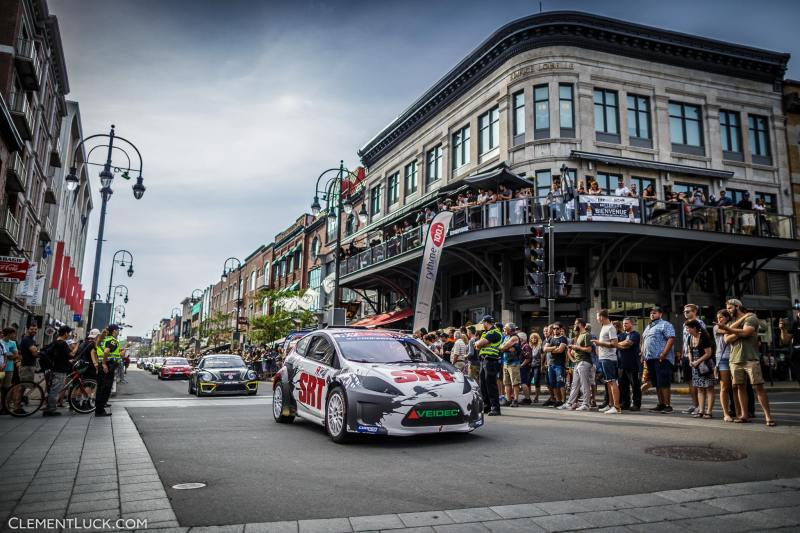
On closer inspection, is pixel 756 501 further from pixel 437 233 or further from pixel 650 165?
pixel 650 165

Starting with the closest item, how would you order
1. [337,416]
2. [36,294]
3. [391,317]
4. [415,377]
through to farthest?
[415,377] → [337,416] → [36,294] → [391,317]

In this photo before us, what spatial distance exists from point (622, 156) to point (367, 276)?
43.0 ft

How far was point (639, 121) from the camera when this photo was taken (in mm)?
24812

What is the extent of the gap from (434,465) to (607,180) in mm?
20413

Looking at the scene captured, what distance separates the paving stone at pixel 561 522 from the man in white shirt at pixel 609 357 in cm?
755

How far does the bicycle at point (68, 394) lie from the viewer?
10930 millimetres

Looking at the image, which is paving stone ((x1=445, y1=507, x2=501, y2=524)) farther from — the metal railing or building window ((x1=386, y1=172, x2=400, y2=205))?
building window ((x1=386, y1=172, x2=400, y2=205))

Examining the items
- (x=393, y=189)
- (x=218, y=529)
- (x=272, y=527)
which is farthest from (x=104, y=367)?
(x=393, y=189)

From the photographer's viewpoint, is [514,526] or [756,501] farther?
[756,501]

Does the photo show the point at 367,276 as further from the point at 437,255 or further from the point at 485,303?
the point at 437,255

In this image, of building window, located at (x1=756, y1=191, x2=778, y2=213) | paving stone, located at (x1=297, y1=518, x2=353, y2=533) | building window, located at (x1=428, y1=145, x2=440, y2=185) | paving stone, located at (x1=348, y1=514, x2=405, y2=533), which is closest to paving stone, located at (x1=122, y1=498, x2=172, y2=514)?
paving stone, located at (x1=297, y1=518, x2=353, y2=533)

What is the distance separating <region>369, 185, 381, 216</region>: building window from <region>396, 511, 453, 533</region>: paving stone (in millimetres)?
33197

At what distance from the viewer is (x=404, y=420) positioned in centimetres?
717

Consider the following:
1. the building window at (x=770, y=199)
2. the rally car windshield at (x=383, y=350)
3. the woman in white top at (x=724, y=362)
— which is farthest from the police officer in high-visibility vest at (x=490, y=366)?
the building window at (x=770, y=199)
